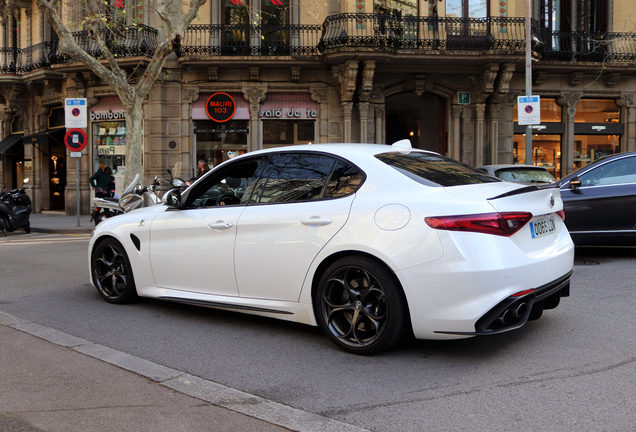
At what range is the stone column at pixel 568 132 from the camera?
20703mm

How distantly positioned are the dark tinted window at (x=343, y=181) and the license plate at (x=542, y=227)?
1.21 metres

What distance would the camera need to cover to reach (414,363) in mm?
3898

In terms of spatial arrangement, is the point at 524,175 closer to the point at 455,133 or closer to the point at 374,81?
the point at 374,81

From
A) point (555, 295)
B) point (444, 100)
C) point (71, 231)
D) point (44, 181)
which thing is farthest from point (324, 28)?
point (555, 295)

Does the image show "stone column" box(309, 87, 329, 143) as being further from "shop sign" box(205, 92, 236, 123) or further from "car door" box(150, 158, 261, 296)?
"car door" box(150, 158, 261, 296)

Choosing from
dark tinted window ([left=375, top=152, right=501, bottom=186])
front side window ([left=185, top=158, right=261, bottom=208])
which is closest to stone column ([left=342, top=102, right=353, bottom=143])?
front side window ([left=185, top=158, right=261, bottom=208])

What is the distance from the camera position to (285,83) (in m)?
19.8

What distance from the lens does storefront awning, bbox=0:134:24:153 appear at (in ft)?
77.4

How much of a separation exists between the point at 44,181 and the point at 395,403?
23.3 metres

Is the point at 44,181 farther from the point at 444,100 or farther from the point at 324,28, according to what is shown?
the point at 444,100

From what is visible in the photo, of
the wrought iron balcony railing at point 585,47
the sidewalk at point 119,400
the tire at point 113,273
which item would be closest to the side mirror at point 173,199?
the tire at point 113,273

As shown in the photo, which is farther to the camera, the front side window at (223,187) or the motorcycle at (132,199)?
the motorcycle at (132,199)

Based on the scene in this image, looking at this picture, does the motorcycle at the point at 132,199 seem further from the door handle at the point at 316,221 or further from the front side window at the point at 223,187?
the door handle at the point at 316,221

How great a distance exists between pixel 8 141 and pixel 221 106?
1022 cm
